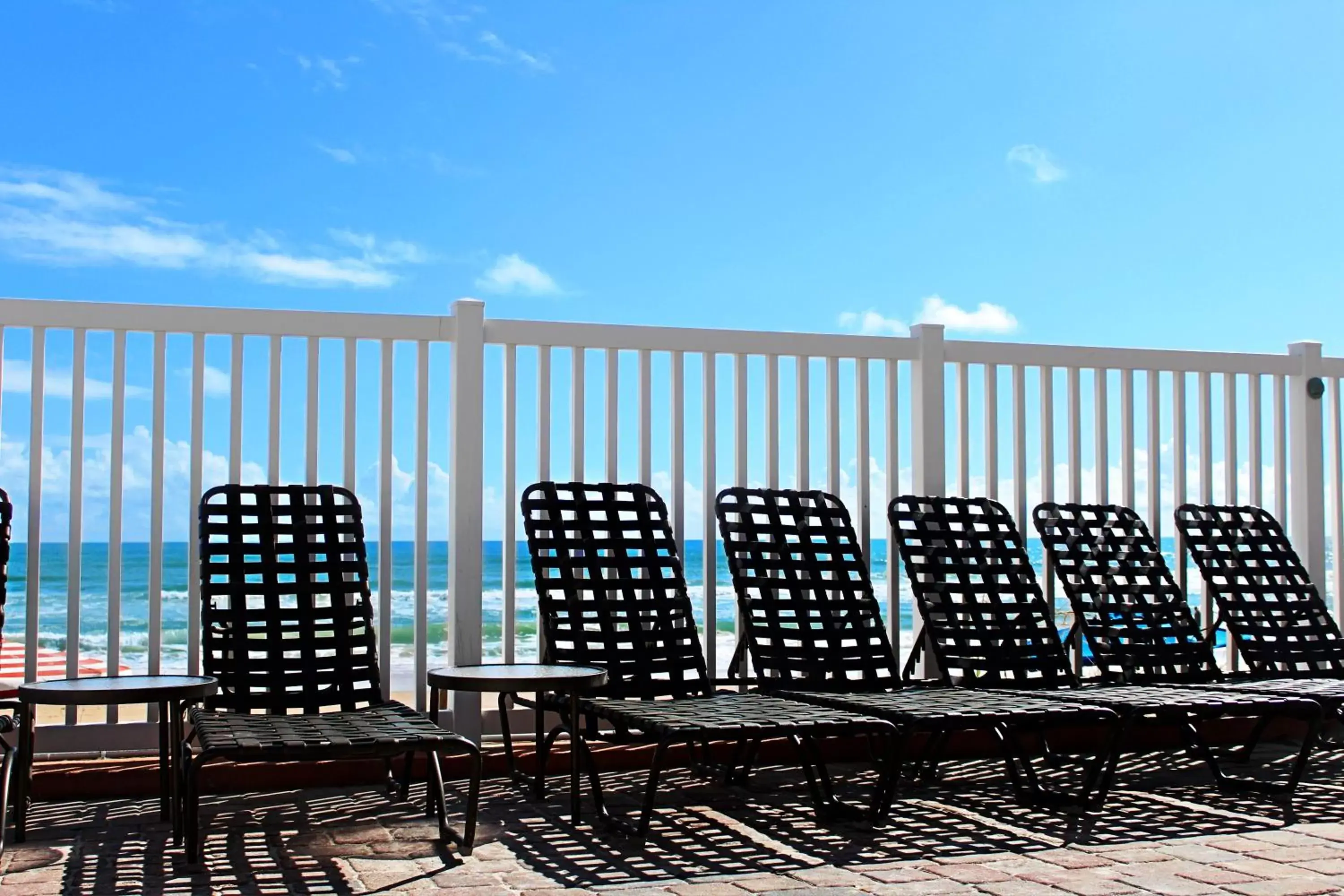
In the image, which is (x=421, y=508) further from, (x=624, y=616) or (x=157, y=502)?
(x=157, y=502)

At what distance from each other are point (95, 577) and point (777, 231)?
15519 mm

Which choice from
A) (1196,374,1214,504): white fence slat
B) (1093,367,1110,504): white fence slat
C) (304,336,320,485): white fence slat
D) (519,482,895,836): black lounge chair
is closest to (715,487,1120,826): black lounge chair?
(519,482,895,836): black lounge chair

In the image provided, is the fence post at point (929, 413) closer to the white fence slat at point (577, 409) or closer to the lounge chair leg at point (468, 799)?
the white fence slat at point (577, 409)

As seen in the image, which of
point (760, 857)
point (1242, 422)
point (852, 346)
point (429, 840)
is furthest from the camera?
point (1242, 422)

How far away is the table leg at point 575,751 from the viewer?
4.22m

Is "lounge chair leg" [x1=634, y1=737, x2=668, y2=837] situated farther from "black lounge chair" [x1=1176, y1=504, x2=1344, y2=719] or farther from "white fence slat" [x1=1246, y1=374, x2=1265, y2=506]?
"white fence slat" [x1=1246, y1=374, x2=1265, y2=506]

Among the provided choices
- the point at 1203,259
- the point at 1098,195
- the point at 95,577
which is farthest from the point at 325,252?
the point at 1203,259

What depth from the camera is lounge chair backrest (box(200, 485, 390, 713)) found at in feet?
15.9

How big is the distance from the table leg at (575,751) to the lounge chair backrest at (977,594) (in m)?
1.85

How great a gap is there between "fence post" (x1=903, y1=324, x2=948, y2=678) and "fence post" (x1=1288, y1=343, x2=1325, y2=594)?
78.3 inches

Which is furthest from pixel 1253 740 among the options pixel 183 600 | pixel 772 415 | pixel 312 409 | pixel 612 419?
pixel 183 600

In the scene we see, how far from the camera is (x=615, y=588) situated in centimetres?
541

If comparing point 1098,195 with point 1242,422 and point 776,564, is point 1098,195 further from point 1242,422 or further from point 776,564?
point 776,564

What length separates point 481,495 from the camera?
581cm
